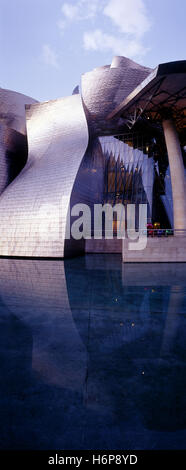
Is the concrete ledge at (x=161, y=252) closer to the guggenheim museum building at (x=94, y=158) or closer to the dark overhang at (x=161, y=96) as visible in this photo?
the guggenheim museum building at (x=94, y=158)

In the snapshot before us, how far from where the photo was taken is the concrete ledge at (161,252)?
10.9m

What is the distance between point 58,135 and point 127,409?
2047cm

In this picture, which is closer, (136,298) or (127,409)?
(127,409)

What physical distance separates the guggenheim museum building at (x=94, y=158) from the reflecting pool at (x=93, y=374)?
7.46 m

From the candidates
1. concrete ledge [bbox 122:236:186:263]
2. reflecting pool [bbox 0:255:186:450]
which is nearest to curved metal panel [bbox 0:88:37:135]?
concrete ledge [bbox 122:236:186:263]

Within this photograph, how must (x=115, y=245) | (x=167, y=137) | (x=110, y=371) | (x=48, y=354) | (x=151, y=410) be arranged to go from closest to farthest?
1. (x=151, y=410)
2. (x=110, y=371)
3. (x=48, y=354)
4. (x=167, y=137)
5. (x=115, y=245)

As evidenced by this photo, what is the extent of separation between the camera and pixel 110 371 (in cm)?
235

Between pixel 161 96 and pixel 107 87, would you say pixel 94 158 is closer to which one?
pixel 107 87

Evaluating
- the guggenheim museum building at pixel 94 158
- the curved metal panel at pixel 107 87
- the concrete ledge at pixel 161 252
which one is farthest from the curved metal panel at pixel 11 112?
the concrete ledge at pixel 161 252

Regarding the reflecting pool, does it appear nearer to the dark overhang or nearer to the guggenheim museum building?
the guggenheim museum building

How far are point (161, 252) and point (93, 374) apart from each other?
31.1 ft

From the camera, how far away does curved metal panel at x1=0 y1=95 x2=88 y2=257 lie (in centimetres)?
1434
